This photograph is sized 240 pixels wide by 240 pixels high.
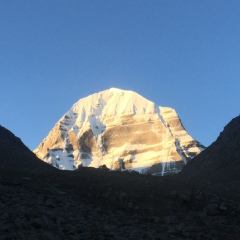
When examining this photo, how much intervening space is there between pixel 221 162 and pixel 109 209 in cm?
2522

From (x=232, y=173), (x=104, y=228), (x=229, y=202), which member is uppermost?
(x=232, y=173)

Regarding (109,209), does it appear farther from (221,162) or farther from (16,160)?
(221,162)

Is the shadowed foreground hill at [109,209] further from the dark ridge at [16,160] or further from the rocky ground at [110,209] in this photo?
the dark ridge at [16,160]

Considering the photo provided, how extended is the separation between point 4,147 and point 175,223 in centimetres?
2238

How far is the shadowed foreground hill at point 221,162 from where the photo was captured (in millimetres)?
38719

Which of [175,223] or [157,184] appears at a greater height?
[157,184]

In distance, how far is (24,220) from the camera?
16.6 m

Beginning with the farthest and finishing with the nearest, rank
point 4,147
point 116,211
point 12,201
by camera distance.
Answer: point 4,147 → point 116,211 → point 12,201

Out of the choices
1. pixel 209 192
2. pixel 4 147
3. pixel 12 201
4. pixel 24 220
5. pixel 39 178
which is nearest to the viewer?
pixel 24 220

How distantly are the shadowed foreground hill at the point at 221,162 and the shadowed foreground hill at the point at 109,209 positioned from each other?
497 inches

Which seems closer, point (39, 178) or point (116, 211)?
point (116, 211)

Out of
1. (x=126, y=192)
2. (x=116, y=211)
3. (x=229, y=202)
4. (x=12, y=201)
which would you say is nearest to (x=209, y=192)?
(x=229, y=202)

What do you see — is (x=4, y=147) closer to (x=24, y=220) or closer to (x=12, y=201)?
(x=12, y=201)

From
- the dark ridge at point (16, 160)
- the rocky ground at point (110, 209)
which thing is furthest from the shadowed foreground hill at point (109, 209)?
the dark ridge at point (16, 160)
